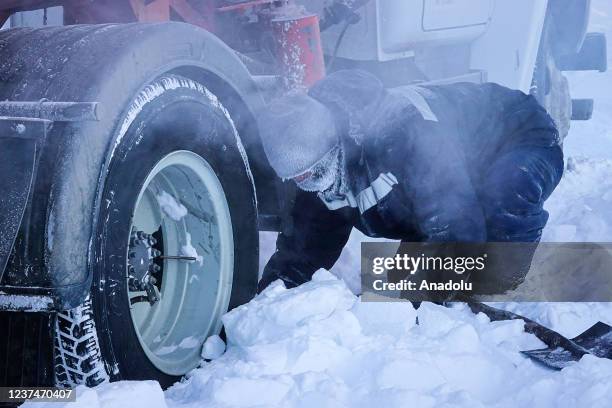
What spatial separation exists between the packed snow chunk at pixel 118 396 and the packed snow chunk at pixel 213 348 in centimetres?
39

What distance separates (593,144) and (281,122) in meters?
5.18

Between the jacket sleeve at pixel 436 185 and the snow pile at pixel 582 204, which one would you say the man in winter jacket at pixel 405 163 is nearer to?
the jacket sleeve at pixel 436 185

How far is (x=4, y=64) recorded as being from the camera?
1.31 metres

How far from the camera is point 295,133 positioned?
1.88 metres

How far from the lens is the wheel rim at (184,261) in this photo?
1704 mm

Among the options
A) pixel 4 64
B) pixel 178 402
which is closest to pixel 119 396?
pixel 178 402

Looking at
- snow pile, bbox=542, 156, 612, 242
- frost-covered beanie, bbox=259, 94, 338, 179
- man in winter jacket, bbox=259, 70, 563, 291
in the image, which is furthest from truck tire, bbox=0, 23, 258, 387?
snow pile, bbox=542, 156, 612, 242

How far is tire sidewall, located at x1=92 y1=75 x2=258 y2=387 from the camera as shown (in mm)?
1308

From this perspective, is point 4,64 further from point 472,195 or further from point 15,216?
point 472,195

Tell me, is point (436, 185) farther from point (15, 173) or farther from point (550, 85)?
point (550, 85)

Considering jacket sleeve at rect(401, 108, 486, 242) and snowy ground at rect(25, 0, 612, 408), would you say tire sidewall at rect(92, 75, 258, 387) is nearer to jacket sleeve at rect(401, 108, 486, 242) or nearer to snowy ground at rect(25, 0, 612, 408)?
snowy ground at rect(25, 0, 612, 408)

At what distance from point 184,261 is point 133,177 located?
19.0 inches

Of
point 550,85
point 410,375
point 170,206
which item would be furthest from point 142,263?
point 550,85

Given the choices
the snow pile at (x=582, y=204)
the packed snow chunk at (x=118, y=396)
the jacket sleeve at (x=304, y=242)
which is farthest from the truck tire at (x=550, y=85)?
the packed snow chunk at (x=118, y=396)
